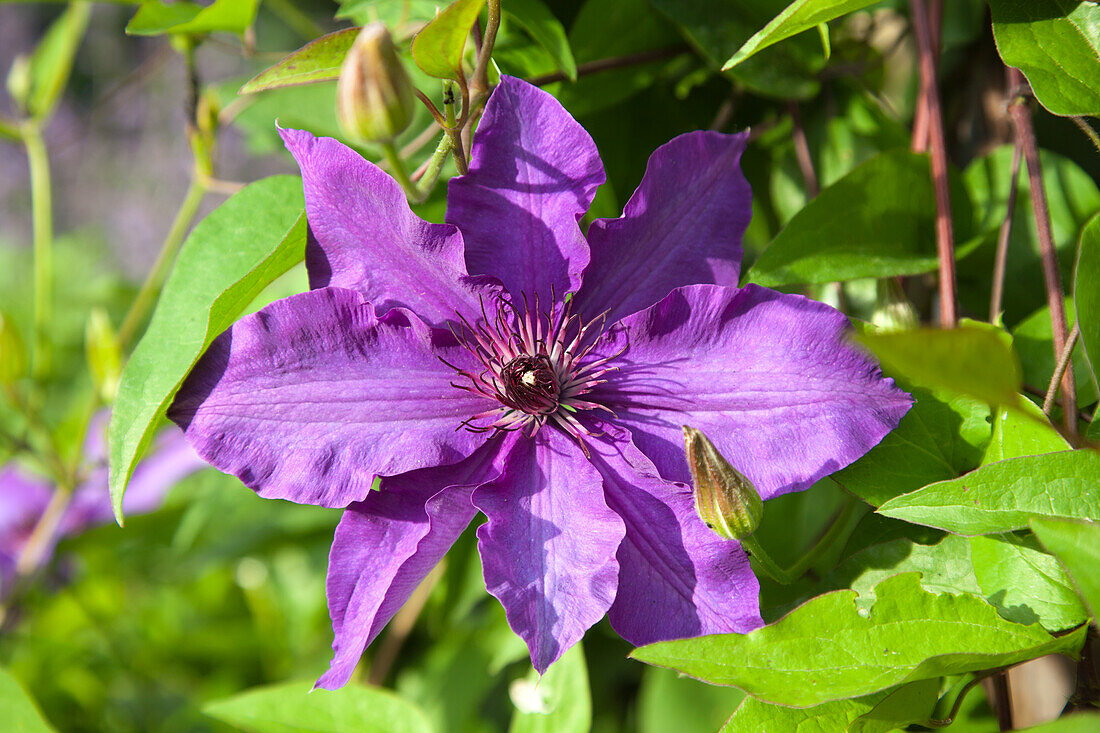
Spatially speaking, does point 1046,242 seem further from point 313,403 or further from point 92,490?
point 92,490

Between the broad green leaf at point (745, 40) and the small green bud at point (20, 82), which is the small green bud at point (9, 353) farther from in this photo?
the broad green leaf at point (745, 40)

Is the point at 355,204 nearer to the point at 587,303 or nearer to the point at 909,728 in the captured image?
the point at 587,303

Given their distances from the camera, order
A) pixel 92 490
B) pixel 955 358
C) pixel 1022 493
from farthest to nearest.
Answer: pixel 92 490 → pixel 1022 493 → pixel 955 358

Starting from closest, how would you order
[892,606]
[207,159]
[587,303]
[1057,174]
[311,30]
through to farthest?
1. [892,606]
2. [587,303]
3. [1057,174]
4. [207,159]
5. [311,30]

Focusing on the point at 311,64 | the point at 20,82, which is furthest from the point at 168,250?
the point at 311,64

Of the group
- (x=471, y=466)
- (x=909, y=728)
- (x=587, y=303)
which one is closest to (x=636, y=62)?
(x=587, y=303)

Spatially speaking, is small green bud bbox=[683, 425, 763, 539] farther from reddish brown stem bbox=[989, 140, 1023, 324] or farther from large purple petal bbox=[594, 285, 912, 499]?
reddish brown stem bbox=[989, 140, 1023, 324]

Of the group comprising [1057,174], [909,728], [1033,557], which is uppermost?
[1057,174]
